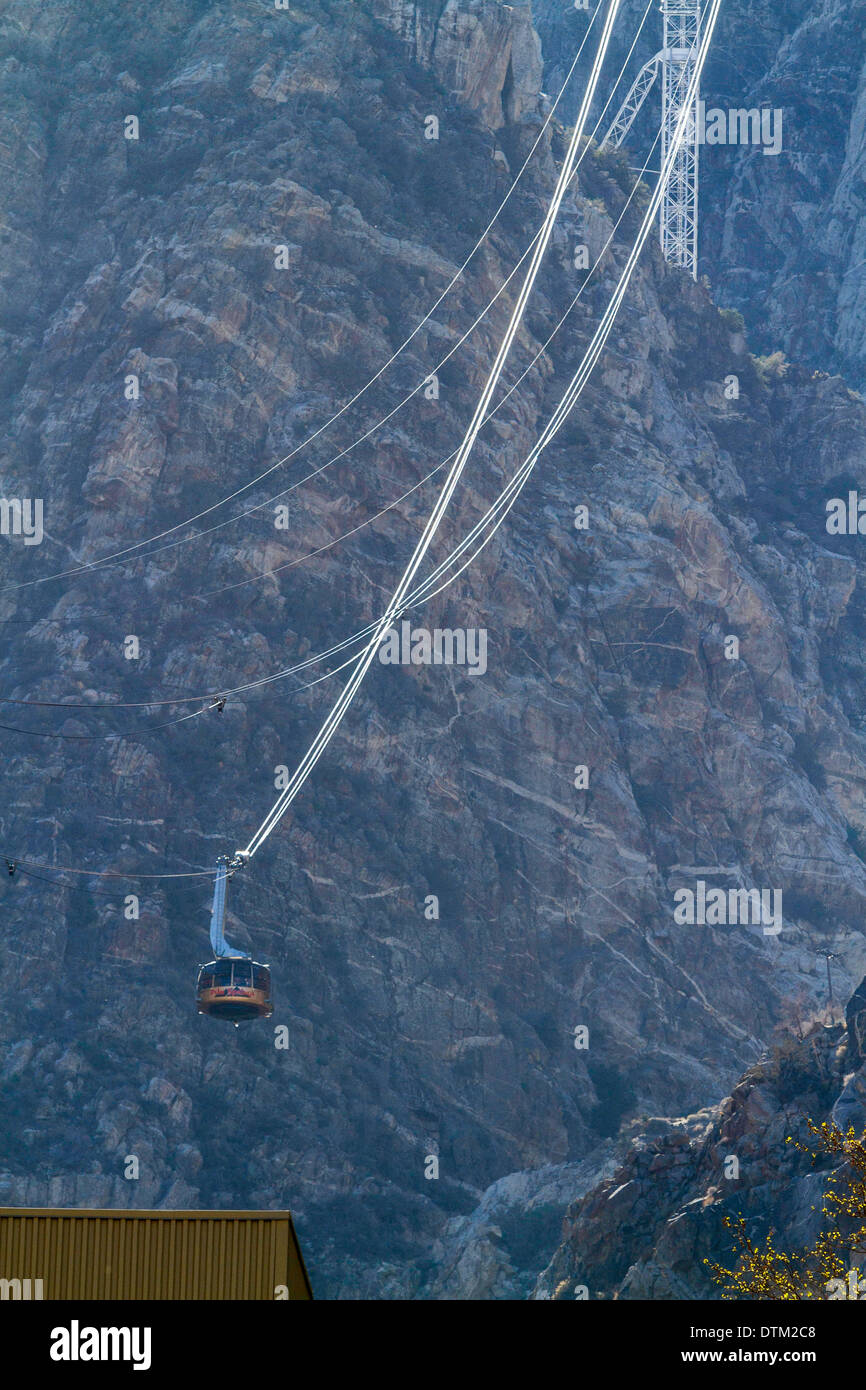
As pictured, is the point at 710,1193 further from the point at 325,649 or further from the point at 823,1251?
the point at 325,649

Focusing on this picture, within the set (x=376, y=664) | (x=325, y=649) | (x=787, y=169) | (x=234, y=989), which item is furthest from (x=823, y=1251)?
(x=787, y=169)

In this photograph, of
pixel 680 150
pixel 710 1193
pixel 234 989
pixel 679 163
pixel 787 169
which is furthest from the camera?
pixel 787 169

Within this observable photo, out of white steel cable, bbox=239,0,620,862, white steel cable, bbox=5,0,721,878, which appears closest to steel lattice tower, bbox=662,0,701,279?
white steel cable, bbox=5,0,721,878

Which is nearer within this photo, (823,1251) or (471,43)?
(823,1251)

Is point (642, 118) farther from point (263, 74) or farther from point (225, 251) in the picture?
point (225, 251)

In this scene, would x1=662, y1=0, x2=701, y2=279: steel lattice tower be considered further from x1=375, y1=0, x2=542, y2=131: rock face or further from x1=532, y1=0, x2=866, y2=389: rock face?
x1=375, y1=0, x2=542, y2=131: rock face

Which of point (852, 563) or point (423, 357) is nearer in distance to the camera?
point (423, 357)
